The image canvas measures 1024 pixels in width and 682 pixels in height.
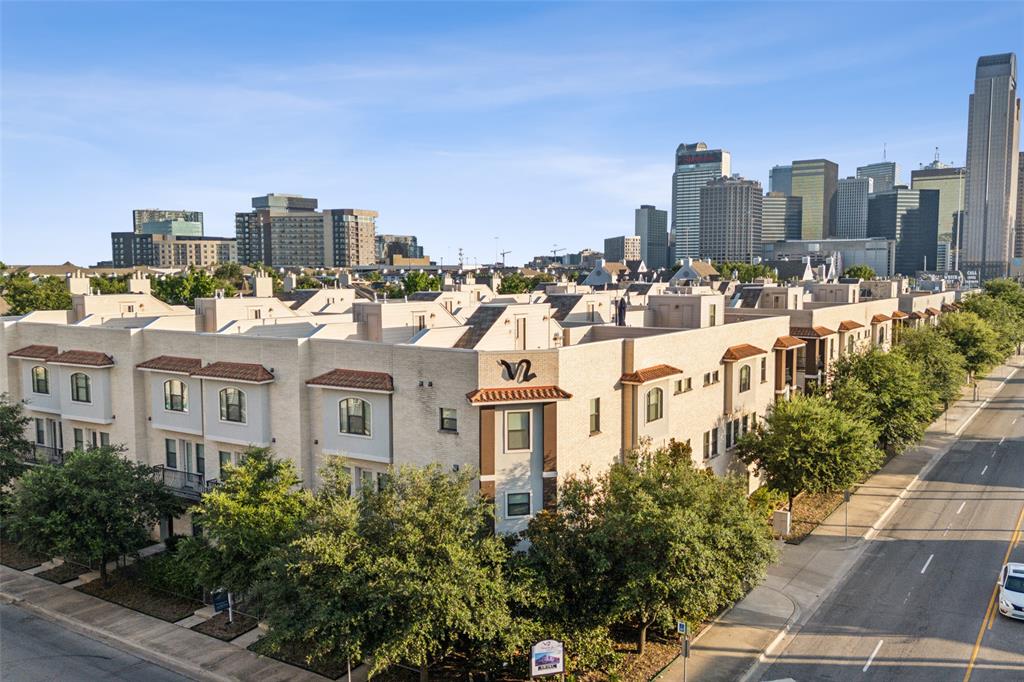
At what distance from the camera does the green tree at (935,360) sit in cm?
5634

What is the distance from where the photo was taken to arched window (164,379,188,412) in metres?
36.2

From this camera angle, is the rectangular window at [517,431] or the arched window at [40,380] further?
the arched window at [40,380]

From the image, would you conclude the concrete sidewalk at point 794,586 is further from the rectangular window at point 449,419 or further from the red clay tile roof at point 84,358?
the red clay tile roof at point 84,358

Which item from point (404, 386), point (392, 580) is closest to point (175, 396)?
point (404, 386)

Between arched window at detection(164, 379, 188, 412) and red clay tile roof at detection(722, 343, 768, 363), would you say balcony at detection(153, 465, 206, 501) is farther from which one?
red clay tile roof at detection(722, 343, 768, 363)

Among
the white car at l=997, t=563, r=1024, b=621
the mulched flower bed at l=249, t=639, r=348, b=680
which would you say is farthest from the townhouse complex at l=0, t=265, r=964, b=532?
the white car at l=997, t=563, r=1024, b=621

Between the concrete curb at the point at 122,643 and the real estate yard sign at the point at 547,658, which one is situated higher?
the real estate yard sign at the point at 547,658

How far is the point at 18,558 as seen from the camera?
36938 millimetres

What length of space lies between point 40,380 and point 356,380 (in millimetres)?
21827

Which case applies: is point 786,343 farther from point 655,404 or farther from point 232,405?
point 232,405

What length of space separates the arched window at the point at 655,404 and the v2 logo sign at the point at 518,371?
24.7 feet

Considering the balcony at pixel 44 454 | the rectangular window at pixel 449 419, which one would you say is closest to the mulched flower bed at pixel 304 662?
the rectangular window at pixel 449 419

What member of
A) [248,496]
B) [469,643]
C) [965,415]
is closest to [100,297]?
[248,496]

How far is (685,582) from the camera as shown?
78.7ft
